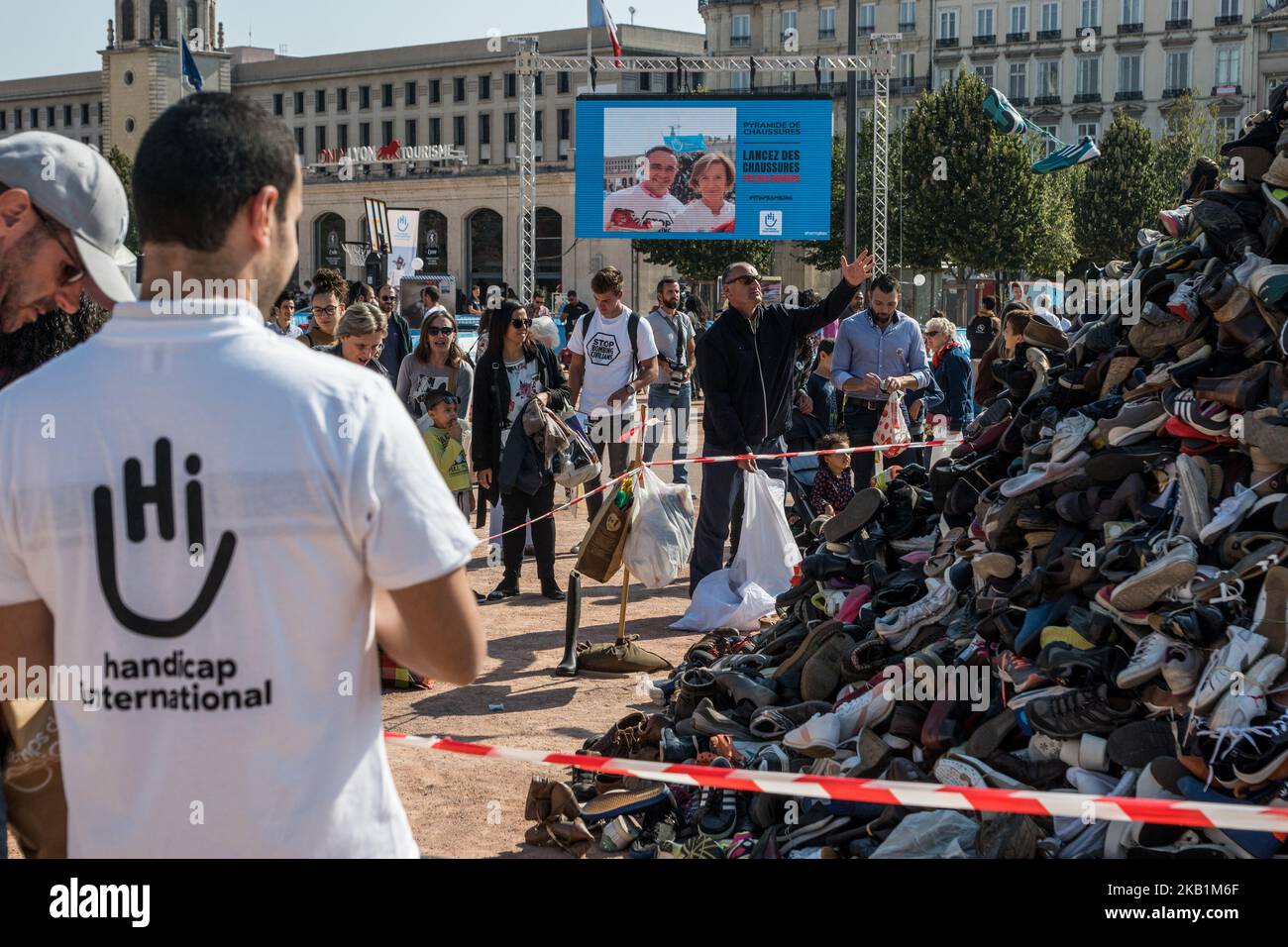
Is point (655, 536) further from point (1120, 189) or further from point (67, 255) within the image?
point (1120, 189)

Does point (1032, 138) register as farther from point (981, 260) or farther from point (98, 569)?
point (98, 569)

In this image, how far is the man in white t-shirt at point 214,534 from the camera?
1.91 metres

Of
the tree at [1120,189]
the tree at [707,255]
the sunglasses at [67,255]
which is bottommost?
the sunglasses at [67,255]

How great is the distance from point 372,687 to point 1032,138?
55.0 meters

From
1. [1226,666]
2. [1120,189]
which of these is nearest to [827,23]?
[1120,189]

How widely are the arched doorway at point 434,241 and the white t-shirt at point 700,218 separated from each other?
59.7 meters

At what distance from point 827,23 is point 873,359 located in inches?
3067

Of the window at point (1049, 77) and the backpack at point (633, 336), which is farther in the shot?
the window at point (1049, 77)

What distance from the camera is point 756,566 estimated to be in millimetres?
8742

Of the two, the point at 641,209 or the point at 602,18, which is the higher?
the point at 602,18

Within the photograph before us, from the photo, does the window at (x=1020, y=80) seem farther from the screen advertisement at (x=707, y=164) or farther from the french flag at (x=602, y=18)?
the screen advertisement at (x=707, y=164)

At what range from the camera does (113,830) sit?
1.99m

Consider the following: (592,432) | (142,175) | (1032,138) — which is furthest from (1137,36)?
(142,175)

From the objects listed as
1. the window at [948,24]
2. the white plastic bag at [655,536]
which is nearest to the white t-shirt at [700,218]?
the white plastic bag at [655,536]
